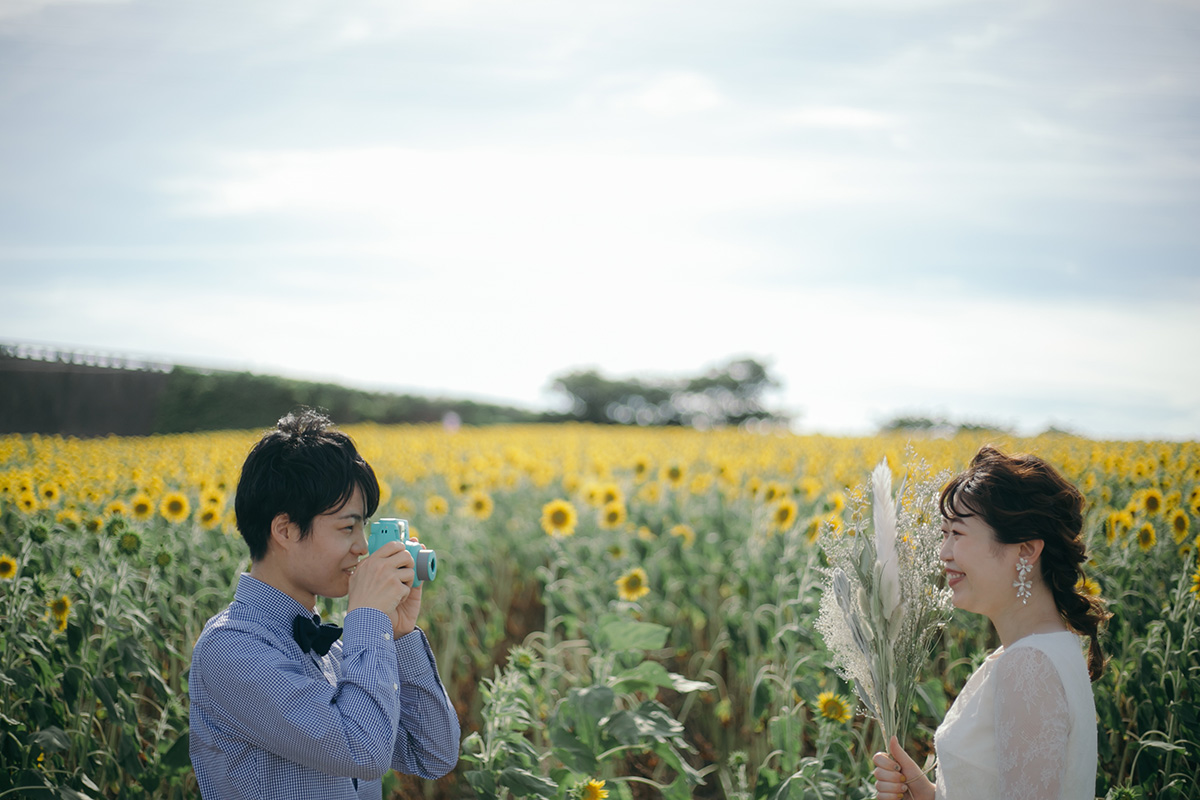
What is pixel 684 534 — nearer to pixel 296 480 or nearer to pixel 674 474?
pixel 674 474

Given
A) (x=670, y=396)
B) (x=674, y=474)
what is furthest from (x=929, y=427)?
(x=670, y=396)

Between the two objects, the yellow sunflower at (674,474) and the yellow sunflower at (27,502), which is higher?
the yellow sunflower at (674,474)

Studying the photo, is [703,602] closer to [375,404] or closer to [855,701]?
[855,701]

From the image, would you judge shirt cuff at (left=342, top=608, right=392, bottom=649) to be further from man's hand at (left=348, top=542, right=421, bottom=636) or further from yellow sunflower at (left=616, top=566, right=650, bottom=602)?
yellow sunflower at (left=616, top=566, right=650, bottom=602)

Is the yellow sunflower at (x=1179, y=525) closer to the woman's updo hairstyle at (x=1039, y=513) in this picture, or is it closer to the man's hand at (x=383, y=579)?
the woman's updo hairstyle at (x=1039, y=513)

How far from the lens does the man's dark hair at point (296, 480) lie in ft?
5.42

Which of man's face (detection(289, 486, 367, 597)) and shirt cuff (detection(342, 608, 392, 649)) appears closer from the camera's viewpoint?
shirt cuff (detection(342, 608, 392, 649))

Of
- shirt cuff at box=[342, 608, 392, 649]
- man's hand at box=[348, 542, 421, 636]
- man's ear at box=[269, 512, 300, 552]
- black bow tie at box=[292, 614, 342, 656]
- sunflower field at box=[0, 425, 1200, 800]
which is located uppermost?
man's ear at box=[269, 512, 300, 552]

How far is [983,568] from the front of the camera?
1.85m

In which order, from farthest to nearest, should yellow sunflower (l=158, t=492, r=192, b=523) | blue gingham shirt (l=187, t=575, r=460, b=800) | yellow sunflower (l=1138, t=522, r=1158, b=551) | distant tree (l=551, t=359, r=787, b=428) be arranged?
distant tree (l=551, t=359, r=787, b=428) → yellow sunflower (l=158, t=492, r=192, b=523) → yellow sunflower (l=1138, t=522, r=1158, b=551) → blue gingham shirt (l=187, t=575, r=460, b=800)

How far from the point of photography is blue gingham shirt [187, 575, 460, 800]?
1466 mm

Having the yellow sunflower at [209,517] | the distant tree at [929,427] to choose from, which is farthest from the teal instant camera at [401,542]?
the distant tree at [929,427]

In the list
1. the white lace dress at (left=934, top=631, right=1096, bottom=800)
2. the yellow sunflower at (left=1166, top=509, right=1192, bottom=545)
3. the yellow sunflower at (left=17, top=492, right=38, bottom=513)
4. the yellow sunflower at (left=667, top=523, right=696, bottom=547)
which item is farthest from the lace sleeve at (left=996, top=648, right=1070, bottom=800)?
the yellow sunflower at (left=17, top=492, right=38, bottom=513)

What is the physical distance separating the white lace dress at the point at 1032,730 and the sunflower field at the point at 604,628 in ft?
1.69
